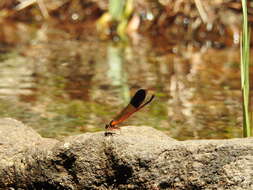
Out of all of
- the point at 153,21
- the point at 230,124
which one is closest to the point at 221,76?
the point at 230,124

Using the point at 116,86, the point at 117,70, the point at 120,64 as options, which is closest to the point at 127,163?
the point at 116,86

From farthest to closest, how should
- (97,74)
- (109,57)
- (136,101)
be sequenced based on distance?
(109,57)
(97,74)
(136,101)

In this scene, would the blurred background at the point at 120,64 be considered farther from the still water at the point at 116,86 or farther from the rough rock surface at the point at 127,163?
the rough rock surface at the point at 127,163

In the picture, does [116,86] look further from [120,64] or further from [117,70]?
[120,64]

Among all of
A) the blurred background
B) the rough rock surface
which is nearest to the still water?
the blurred background

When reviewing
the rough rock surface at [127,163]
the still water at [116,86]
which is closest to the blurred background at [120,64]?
the still water at [116,86]

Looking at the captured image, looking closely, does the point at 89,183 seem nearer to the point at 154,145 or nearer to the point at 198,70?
the point at 154,145

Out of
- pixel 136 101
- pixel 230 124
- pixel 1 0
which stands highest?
pixel 1 0

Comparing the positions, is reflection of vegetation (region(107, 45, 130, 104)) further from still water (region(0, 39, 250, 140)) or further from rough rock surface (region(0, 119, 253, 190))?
rough rock surface (region(0, 119, 253, 190))
